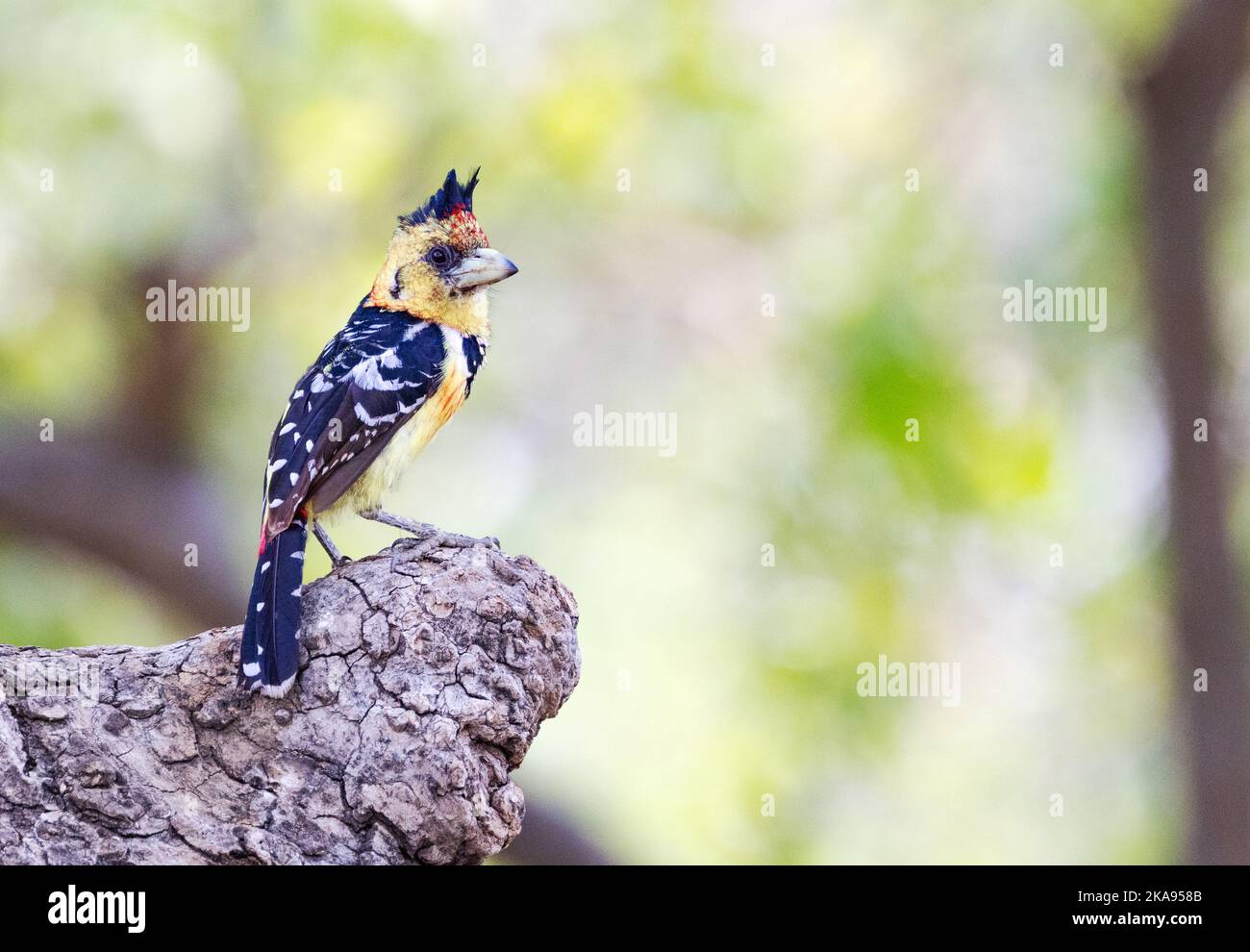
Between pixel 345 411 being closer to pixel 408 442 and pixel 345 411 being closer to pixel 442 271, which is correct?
pixel 408 442

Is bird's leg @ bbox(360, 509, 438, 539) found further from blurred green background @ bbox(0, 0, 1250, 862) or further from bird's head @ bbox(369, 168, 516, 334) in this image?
blurred green background @ bbox(0, 0, 1250, 862)

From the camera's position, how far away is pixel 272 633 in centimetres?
368

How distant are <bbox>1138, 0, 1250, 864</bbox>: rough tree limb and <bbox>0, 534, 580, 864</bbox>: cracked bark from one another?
5.58 meters

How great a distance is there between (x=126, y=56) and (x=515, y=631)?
5.31m

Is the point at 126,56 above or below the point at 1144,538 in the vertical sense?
above

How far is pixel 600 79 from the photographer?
845 cm

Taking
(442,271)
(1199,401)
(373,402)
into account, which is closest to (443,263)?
(442,271)

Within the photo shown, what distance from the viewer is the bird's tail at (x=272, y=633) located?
3635 mm

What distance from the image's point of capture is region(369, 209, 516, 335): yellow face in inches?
190

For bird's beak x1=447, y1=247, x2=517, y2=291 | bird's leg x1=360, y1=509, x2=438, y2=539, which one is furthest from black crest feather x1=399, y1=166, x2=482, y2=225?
bird's leg x1=360, y1=509, x2=438, y2=539

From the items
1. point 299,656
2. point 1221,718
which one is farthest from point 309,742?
point 1221,718

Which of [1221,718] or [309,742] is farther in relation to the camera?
[1221,718]

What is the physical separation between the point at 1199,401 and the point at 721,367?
3.23m

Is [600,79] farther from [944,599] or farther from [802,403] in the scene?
[944,599]
